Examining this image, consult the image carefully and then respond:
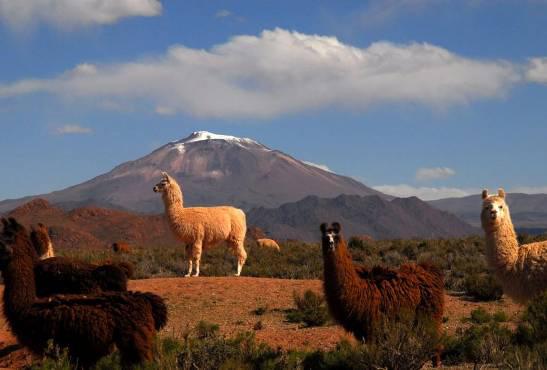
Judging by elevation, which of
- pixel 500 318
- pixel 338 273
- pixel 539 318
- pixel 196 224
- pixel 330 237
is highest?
pixel 196 224

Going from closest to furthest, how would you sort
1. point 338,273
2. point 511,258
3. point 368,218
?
point 338,273
point 511,258
point 368,218

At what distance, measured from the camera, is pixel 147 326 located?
25.1 feet

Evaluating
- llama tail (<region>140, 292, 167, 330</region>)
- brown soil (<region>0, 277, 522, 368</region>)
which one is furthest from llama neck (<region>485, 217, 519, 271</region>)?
llama tail (<region>140, 292, 167, 330</region>)

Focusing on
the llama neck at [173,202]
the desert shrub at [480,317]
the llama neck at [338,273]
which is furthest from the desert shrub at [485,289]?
the llama neck at [338,273]

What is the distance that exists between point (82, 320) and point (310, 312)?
769 centimetres

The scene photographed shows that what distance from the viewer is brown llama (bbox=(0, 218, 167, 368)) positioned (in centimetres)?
757

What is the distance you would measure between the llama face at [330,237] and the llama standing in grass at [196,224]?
37.9 feet

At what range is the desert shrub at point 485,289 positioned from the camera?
55.3ft

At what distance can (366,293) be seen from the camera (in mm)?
9227

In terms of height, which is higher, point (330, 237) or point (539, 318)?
point (330, 237)

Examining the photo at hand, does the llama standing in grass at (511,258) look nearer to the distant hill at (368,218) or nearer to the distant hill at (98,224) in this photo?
the distant hill at (98,224)

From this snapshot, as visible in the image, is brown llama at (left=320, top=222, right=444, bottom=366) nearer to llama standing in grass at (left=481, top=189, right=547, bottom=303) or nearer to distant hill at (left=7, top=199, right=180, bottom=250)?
llama standing in grass at (left=481, top=189, right=547, bottom=303)

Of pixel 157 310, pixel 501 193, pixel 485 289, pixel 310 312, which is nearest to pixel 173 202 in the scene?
pixel 310 312

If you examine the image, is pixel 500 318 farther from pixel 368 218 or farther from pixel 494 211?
pixel 368 218
